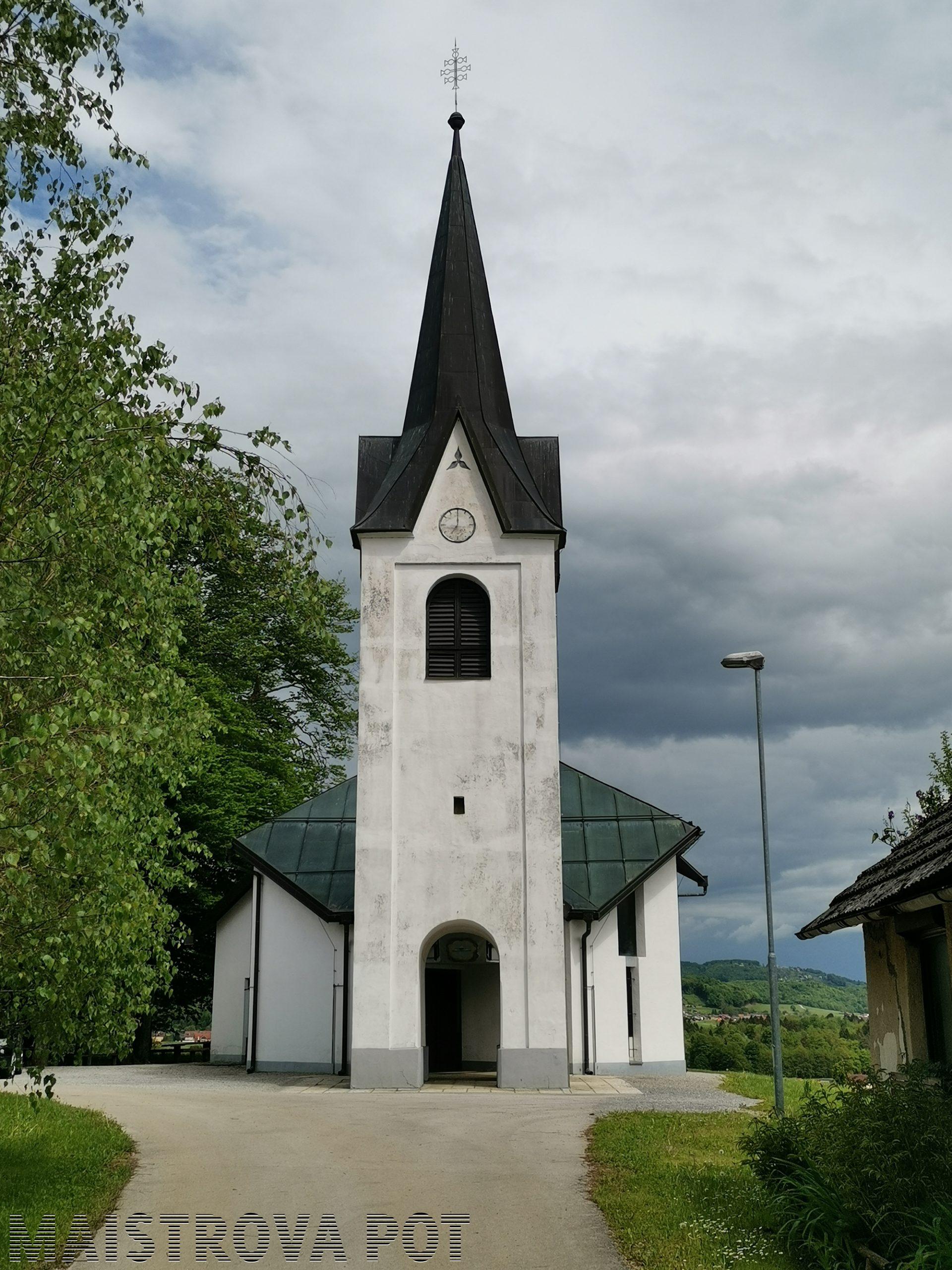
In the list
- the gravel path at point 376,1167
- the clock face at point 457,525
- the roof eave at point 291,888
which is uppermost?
the clock face at point 457,525

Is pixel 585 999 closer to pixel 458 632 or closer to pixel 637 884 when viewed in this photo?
pixel 637 884

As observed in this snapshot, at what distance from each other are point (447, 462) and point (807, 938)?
1510cm

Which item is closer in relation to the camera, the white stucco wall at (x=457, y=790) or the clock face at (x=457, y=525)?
the white stucco wall at (x=457, y=790)

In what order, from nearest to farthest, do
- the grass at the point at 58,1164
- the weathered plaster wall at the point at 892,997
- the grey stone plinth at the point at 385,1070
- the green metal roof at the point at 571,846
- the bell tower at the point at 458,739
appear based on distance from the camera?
the grass at the point at 58,1164 < the weathered plaster wall at the point at 892,997 < the grey stone plinth at the point at 385,1070 < the bell tower at the point at 458,739 < the green metal roof at the point at 571,846

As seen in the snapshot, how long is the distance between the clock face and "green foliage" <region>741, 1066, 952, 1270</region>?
16.6 meters

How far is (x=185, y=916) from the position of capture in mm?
Result: 32781

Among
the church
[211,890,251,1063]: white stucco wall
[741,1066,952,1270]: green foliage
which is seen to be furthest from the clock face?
[741,1066,952,1270]: green foliage

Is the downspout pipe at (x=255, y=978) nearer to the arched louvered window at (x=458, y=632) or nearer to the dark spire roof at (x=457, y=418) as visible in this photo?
the arched louvered window at (x=458, y=632)

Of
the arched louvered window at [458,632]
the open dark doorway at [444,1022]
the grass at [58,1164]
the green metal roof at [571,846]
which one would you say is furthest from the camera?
the open dark doorway at [444,1022]

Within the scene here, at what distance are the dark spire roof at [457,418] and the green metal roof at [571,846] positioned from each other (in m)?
7.39

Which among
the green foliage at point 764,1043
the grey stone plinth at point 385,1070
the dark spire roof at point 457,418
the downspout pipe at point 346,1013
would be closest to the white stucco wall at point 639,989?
the green foliage at point 764,1043

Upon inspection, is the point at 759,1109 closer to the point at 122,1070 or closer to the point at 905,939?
the point at 905,939

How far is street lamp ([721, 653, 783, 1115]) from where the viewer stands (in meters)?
16.6

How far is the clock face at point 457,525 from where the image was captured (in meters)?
25.0
